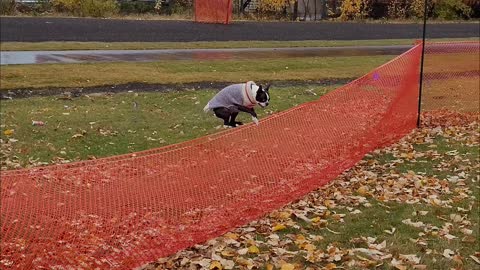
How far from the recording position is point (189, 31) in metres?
24.7

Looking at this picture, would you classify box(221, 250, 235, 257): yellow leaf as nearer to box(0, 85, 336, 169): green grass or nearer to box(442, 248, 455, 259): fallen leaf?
box(442, 248, 455, 259): fallen leaf

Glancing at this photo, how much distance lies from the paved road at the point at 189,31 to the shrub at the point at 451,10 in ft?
21.5

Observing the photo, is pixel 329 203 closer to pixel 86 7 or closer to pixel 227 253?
pixel 227 253

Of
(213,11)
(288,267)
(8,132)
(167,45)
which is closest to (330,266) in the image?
(288,267)

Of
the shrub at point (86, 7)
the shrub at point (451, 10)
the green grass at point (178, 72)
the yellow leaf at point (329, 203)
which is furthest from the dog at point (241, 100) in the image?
the shrub at point (451, 10)

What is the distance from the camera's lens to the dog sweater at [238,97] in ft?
21.1

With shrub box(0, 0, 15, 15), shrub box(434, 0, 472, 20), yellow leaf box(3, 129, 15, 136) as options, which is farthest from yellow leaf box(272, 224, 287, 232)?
shrub box(434, 0, 472, 20)

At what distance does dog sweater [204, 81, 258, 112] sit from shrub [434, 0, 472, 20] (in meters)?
35.0

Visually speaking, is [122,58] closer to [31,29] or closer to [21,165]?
[31,29]

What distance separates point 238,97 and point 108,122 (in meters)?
4.37

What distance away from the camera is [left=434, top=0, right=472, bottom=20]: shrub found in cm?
3937

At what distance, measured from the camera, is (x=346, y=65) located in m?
17.9

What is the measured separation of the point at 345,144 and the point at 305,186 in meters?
1.42

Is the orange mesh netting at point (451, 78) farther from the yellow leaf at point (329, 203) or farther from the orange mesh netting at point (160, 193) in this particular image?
the yellow leaf at point (329, 203)
